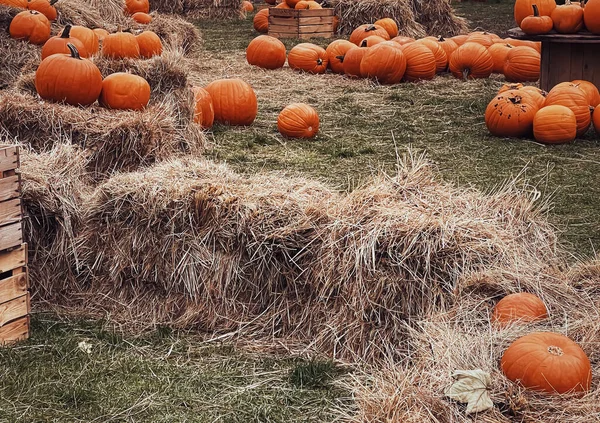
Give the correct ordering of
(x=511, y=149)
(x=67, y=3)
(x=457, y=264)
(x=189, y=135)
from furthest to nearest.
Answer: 1. (x=67, y=3)
2. (x=511, y=149)
3. (x=189, y=135)
4. (x=457, y=264)

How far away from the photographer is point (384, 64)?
423 inches

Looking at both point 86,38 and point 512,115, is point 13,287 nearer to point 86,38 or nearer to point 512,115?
point 86,38

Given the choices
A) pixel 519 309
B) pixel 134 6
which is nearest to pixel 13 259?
pixel 519 309

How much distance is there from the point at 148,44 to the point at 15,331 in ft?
20.4

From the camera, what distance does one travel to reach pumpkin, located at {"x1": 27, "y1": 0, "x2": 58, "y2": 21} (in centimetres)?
1048

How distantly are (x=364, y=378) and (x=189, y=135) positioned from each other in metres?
3.86

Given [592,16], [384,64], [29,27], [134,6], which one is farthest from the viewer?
[134,6]

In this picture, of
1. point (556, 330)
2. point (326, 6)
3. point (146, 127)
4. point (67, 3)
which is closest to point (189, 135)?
point (146, 127)

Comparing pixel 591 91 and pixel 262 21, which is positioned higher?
pixel 262 21

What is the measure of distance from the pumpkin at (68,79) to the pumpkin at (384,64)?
189 inches

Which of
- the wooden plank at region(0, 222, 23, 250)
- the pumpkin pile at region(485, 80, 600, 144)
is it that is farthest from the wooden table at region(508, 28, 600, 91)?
the wooden plank at region(0, 222, 23, 250)

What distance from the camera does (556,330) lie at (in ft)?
12.1

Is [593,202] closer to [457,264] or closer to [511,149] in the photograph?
[511,149]

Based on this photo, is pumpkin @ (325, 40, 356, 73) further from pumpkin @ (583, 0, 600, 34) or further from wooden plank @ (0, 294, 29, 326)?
wooden plank @ (0, 294, 29, 326)
